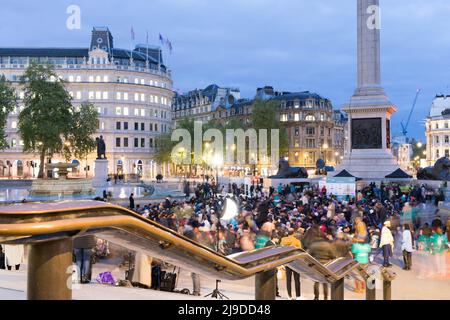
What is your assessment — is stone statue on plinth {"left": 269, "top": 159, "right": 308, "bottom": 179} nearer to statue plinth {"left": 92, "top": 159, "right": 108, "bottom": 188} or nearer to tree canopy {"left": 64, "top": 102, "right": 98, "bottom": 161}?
statue plinth {"left": 92, "top": 159, "right": 108, "bottom": 188}

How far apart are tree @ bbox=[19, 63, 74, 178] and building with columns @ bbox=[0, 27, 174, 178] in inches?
1009

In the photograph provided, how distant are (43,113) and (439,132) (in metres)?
110

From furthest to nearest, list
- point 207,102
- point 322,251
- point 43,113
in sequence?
point 207,102 < point 43,113 < point 322,251

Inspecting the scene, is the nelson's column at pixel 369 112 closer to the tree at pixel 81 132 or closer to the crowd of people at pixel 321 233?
the crowd of people at pixel 321 233

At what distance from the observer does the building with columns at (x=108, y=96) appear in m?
90.2

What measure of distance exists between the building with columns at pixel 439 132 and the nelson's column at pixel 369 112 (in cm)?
9395

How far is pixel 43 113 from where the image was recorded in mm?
61781

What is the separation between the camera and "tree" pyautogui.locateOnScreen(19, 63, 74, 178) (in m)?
61.4
